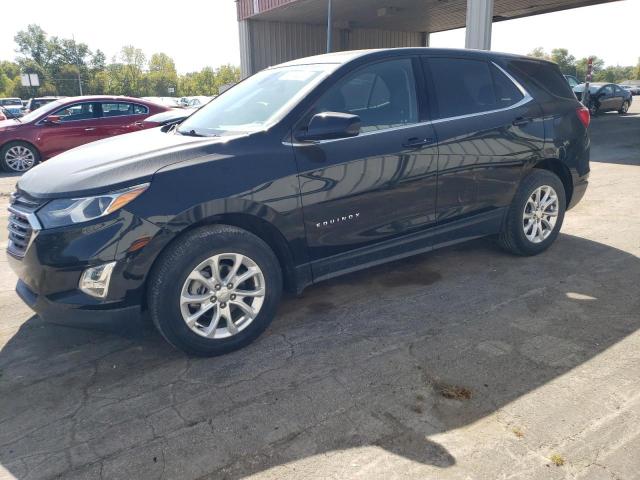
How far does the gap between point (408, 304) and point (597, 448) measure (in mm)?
1714

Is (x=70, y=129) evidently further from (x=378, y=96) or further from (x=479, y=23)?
(x=479, y=23)

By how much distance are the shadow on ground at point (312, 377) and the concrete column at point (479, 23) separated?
10050mm

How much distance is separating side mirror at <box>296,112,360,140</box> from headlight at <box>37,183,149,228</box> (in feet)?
3.55

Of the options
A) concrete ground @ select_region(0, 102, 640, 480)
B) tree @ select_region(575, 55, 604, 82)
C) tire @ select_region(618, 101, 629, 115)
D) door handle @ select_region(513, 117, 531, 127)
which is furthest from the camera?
tree @ select_region(575, 55, 604, 82)

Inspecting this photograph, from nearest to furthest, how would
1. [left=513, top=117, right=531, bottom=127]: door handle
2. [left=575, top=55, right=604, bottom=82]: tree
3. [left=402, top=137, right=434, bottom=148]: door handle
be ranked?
[left=402, top=137, right=434, bottom=148]: door handle
[left=513, top=117, right=531, bottom=127]: door handle
[left=575, top=55, right=604, bottom=82]: tree

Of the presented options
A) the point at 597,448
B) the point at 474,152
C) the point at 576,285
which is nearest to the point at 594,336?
the point at 576,285

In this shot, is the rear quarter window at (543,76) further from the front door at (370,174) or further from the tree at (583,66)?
the tree at (583,66)

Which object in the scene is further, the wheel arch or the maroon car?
the maroon car

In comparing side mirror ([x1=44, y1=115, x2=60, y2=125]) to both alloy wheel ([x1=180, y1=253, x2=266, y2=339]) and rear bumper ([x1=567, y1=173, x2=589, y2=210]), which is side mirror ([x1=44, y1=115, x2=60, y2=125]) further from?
rear bumper ([x1=567, y1=173, x2=589, y2=210])

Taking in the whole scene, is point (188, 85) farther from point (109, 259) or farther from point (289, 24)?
point (109, 259)

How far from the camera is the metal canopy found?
19983 mm

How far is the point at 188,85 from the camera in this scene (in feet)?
301

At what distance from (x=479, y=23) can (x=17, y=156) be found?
1085cm

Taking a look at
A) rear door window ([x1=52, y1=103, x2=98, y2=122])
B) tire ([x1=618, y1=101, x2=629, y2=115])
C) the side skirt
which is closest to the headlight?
the side skirt
